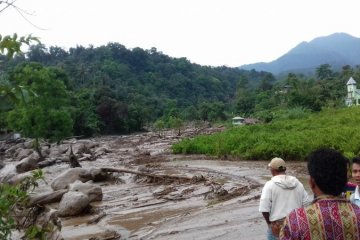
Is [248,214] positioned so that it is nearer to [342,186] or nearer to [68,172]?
[342,186]

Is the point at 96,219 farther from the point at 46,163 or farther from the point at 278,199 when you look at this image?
the point at 46,163

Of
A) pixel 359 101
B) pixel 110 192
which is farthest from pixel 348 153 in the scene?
pixel 359 101

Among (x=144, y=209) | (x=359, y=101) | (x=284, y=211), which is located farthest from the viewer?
(x=359, y=101)

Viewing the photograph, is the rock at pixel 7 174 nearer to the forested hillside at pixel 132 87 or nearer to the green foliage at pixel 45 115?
the green foliage at pixel 45 115

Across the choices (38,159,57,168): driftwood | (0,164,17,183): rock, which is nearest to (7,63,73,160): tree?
(38,159,57,168): driftwood

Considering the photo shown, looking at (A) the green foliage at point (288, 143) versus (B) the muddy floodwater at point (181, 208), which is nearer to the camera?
(B) the muddy floodwater at point (181, 208)

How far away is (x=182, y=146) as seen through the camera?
26469 millimetres

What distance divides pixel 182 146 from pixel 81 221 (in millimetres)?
16363

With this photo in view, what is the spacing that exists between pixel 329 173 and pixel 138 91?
291 ft

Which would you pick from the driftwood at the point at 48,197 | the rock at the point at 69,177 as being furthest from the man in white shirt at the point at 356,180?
the rock at the point at 69,177

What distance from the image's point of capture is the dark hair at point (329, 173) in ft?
8.12

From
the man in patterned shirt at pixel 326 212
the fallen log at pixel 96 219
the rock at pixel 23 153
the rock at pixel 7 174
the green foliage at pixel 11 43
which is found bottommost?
the rock at pixel 23 153

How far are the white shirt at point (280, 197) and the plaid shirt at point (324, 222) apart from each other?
2190mm

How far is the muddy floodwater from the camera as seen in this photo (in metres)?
8.52
